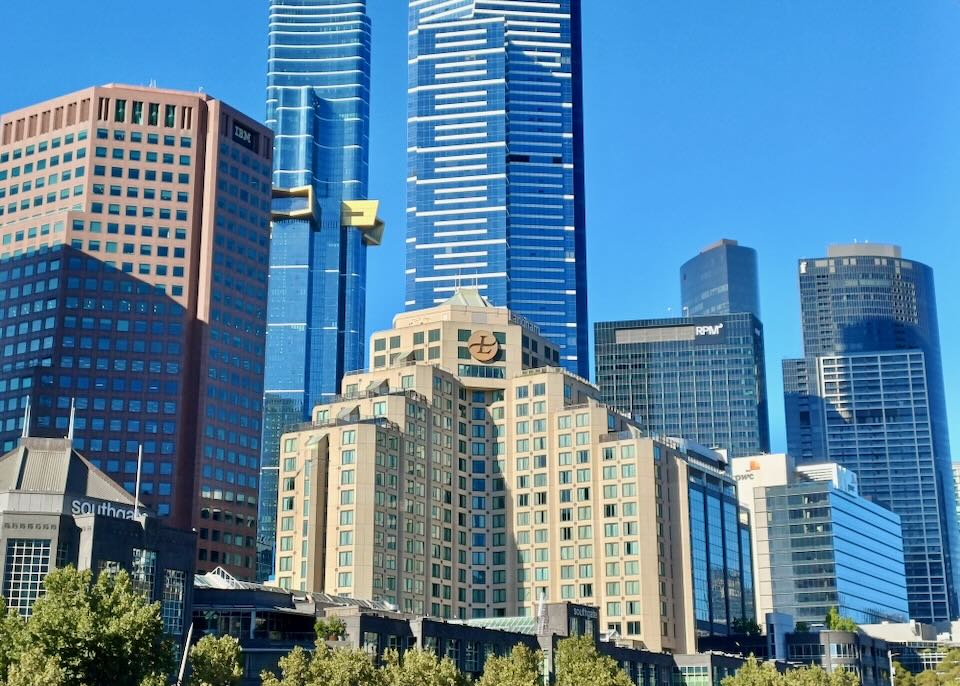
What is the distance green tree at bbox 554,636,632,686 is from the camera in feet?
441

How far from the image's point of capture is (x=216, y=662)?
11281 centimetres

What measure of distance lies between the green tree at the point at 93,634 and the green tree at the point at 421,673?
27.0m

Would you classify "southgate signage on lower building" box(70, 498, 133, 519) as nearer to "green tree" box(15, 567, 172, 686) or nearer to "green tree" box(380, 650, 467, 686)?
"green tree" box(380, 650, 467, 686)

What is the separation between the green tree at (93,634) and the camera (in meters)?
90.1

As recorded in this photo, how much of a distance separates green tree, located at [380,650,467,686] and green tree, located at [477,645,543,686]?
405cm

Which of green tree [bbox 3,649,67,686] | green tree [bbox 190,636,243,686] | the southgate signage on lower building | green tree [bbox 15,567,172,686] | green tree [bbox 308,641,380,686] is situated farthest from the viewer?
the southgate signage on lower building

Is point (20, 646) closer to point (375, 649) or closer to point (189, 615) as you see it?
point (189, 615)

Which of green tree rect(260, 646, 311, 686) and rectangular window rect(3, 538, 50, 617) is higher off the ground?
rectangular window rect(3, 538, 50, 617)

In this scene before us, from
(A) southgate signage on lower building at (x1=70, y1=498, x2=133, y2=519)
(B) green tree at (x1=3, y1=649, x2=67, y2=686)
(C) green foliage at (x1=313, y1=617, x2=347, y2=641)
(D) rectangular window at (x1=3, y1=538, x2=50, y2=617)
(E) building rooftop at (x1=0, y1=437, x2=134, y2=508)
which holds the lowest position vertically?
(B) green tree at (x1=3, y1=649, x2=67, y2=686)

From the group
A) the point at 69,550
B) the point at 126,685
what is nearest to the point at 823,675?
the point at 69,550

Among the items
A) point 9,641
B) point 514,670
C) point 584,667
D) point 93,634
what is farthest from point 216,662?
point 584,667

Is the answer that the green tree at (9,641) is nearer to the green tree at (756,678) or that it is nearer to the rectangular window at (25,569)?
the rectangular window at (25,569)

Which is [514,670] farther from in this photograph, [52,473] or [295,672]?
[52,473]

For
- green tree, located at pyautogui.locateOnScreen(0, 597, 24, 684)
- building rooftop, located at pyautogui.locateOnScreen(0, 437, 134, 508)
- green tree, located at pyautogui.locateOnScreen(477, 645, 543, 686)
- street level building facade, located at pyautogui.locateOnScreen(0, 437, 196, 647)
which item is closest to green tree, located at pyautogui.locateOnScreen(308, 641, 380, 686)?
green tree, located at pyautogui.locateOnScreen(477, 645, 543, 686)
